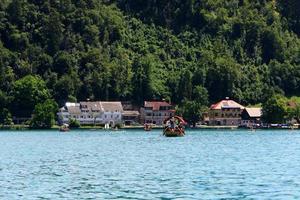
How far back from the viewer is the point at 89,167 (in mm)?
64625

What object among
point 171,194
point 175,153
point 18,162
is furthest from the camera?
point 175,153

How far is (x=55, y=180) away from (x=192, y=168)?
1260 centimetres

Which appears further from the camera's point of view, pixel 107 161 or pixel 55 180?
pixel 107 161

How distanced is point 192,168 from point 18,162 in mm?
17622

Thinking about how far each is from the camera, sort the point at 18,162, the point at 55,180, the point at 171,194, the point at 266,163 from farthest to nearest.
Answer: the point at 18,162
the point at 266,163
the point at 55,180
the point at 171,194

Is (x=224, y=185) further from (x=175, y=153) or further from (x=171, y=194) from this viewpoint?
(x=175, y=153)

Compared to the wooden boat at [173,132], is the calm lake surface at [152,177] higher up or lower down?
lower down

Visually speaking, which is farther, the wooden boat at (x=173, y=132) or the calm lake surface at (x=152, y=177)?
the wooden boat at (x=173, y=132)

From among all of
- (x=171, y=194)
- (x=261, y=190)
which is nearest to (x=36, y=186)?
(x=171, y=194)

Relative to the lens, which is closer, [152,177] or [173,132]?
[152,177]

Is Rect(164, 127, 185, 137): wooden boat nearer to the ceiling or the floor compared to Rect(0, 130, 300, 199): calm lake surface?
nearer to the ceiling

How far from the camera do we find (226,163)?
6656 cm

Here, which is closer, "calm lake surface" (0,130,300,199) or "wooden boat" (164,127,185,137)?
"calm lake surface" (0,130,300,199)

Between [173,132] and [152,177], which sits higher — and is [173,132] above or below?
above
